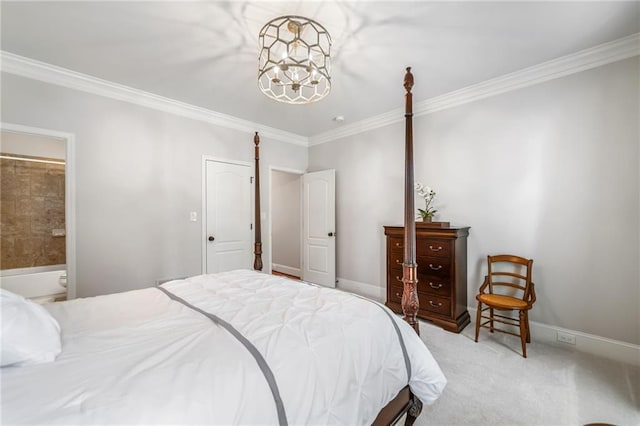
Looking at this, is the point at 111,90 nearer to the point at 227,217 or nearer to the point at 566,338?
the point at 227,217

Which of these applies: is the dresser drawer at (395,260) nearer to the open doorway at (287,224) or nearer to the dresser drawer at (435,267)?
the dresser drawer at (435,267)

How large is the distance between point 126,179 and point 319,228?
111 inches

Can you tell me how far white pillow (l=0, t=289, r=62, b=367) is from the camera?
886 millimetres

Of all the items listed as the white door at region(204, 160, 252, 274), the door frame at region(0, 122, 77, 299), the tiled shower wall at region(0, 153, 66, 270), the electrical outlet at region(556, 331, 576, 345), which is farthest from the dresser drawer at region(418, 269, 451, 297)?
the tiled shower wall at region(0, 153, 66, 270)

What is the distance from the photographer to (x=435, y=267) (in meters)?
3.04

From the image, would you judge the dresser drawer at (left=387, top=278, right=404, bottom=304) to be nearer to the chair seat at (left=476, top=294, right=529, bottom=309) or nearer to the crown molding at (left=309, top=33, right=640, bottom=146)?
the chair seat at (left=476, top=294, right=529, bottom=309)

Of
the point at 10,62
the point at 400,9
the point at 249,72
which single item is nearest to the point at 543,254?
the point at 400,9

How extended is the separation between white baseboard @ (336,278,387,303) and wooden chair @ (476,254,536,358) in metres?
1.34

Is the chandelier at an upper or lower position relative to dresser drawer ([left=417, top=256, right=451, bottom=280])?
upper

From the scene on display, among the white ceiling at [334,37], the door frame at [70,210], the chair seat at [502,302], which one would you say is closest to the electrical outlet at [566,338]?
the chair seat at [502,302]

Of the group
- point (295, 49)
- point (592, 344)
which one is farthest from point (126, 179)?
point (592, 344)

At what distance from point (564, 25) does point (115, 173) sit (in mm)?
4486

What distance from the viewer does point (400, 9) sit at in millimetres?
1954

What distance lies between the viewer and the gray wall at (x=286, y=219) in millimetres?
5695
